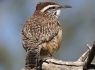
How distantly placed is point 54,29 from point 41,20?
13.3 inches

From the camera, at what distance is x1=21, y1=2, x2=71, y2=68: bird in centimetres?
517

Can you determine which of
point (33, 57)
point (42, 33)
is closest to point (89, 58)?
point (33, 57)

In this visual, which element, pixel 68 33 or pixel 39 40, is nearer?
pixel 39 40

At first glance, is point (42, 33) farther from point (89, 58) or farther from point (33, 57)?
point (89, 58)

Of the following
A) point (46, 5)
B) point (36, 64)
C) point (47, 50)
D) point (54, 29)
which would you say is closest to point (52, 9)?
point (46, 5)

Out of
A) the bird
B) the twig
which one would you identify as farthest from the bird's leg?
the twig

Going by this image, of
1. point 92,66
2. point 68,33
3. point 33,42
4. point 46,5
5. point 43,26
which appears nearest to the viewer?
point 92,66

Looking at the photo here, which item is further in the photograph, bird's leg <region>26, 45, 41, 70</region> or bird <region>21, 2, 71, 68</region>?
bird <region>21, 2, 71, 68</region>

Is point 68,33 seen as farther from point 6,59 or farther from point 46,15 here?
point 46,15

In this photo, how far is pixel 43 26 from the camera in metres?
5.68

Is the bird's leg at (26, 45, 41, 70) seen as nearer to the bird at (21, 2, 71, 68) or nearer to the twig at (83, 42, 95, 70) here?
the bird at (21, 2, 71, 68)

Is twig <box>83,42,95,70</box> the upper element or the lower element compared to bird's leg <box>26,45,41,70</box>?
upper

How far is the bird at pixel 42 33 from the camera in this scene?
204 inches

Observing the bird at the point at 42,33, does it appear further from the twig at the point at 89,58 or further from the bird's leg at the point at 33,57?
the twig at the point at 89,58
